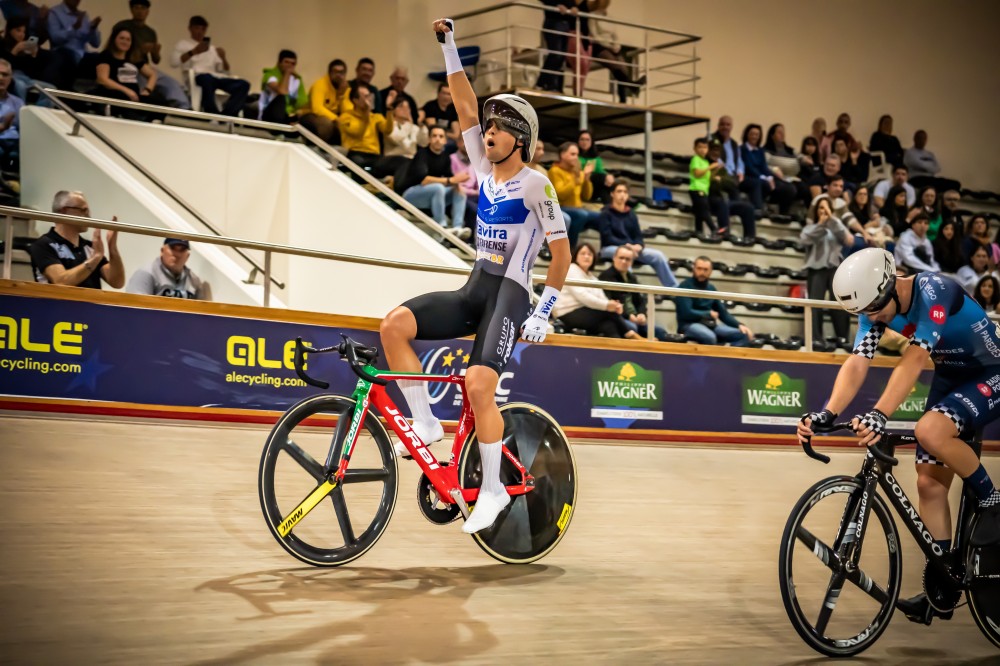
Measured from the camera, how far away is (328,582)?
14.0 feet

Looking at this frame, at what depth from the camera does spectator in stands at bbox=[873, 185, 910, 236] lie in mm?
14741

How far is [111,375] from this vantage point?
22.5 feet

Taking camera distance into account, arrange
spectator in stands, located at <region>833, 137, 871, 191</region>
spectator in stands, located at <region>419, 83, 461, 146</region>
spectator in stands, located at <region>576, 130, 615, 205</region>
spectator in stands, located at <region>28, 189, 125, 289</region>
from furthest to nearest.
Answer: spectator in stands, located at <region>833, 137, 871, 191</region>, spectator in stands, located at <region>576, 130, 615, 205</region>, spectator in stands, located at <region>419, 83, 461, 146</region>, spectator in stands, located at <region>28, 189, 125, 289</region>

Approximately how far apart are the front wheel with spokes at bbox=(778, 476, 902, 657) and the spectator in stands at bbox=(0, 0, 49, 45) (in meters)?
8.96

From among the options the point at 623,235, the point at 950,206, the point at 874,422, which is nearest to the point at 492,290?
the point at 874,422

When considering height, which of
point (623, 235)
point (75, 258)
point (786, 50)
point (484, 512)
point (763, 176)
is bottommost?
point (484, 512)

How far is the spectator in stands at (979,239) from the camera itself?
14727 millimetres

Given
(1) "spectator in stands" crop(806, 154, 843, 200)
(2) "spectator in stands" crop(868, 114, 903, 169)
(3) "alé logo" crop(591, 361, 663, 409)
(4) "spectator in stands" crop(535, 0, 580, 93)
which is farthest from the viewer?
(2) "spectator in stands" crop(868, 114, 903, 169)

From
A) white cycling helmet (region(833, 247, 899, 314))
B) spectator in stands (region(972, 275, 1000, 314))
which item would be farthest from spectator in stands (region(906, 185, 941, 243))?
white cycling helmet (region(833, 247, 899, 314))

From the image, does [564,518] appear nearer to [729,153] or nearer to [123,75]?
[123,75]

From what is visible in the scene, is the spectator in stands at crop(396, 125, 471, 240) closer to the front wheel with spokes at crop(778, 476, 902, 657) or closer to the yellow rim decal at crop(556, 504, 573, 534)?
the yellow rim decal at crop(556, 504, 573, 534)

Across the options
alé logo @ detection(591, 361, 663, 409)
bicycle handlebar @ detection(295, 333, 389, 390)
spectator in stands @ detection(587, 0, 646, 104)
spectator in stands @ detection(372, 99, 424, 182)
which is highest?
spectator in stands @ detection(587, 0, 646, 104)

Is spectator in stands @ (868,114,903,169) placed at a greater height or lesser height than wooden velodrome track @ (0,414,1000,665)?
greater

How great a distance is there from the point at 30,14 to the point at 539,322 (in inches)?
315
